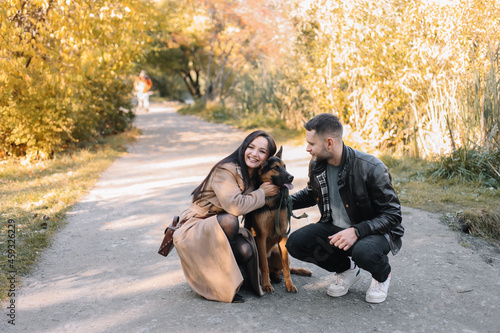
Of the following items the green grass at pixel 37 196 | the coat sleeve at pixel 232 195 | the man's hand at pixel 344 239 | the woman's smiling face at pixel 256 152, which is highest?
the woman's smiling face at pixel 256 152

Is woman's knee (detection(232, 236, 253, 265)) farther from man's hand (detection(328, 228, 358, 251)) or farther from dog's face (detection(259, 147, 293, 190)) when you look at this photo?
man's hand (detection(328, 228, 358, 251))

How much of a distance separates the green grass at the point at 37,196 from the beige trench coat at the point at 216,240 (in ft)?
5.04

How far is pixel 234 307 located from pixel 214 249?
1.53 feet

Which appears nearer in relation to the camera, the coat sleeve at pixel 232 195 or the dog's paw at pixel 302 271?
the coat sleeve at pixel 232 195

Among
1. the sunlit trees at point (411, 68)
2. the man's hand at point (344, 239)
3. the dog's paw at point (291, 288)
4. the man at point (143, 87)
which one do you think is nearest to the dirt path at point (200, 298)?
the dog's paw at point (291, 288)

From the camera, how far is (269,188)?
3.88 m

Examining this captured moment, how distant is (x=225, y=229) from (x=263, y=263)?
48 cm

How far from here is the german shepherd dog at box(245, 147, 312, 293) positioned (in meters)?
3.88

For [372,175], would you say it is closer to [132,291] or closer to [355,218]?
[355,218]

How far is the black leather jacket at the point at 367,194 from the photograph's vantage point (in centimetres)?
366

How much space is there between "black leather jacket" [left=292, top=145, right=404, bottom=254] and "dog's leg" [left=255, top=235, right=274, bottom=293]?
631 millimetres

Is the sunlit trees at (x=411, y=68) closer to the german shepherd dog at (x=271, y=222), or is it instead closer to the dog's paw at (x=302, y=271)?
→ the dog's paw at (x=302, y=271)

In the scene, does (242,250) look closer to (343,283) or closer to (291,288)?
(291,288)

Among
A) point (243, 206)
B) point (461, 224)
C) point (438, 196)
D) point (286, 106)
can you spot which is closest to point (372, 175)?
point (243, 206)
